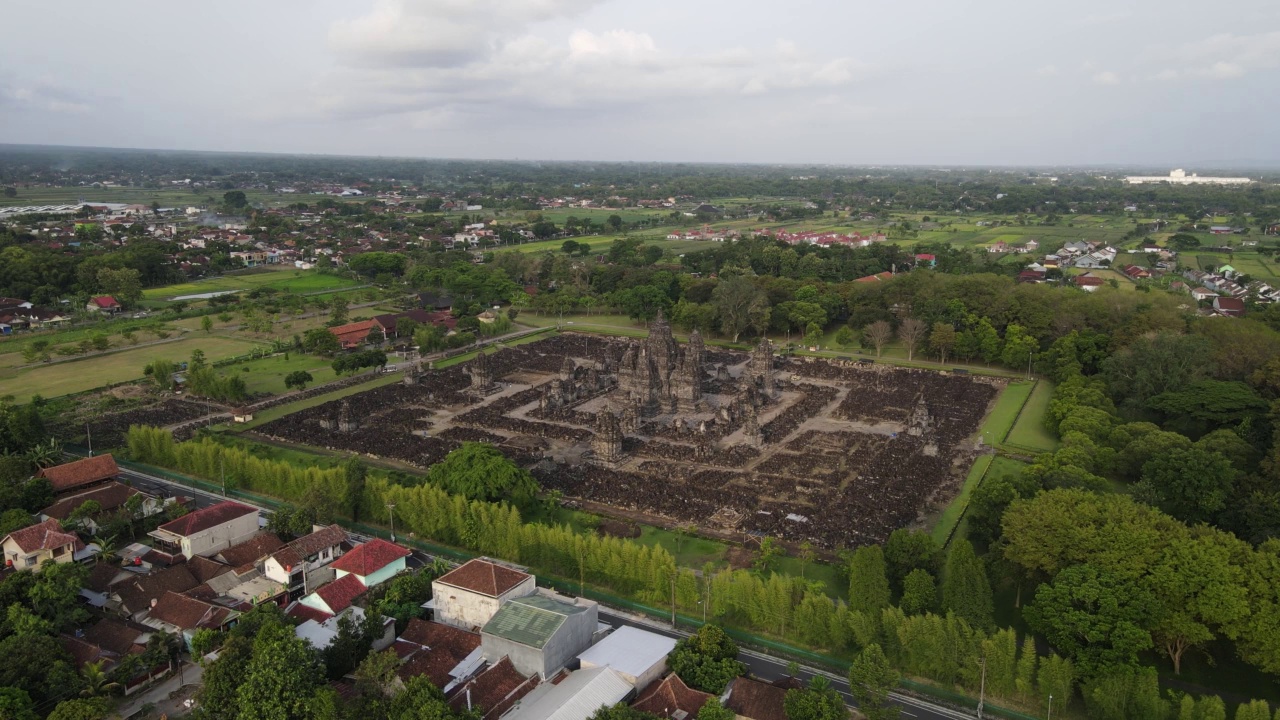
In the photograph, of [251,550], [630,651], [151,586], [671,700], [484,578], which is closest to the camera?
[671,700]

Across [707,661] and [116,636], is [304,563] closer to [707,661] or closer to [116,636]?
[116,636]

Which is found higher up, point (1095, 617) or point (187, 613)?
point (1095, 617)

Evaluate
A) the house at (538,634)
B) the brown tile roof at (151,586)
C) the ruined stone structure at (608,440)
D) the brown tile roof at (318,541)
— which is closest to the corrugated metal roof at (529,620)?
the house at (538,634)

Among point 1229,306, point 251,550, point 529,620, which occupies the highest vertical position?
point 1229,306

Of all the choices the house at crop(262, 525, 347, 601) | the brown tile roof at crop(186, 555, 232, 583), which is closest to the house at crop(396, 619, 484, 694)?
the house at crop(262, 525, 347, 601)

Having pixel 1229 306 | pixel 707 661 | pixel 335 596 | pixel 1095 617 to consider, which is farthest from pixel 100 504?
pixel 1229 306

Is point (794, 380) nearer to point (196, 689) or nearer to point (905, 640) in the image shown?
point (905, 640)

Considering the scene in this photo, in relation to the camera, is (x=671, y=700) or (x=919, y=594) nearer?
(x=671, y=700)
